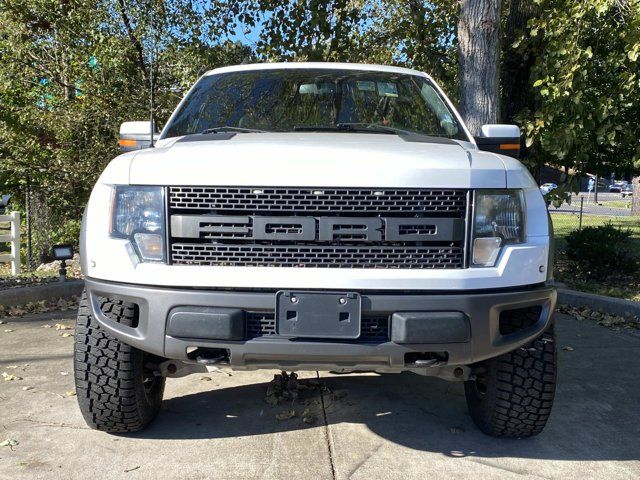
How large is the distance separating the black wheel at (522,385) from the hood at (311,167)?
84cm

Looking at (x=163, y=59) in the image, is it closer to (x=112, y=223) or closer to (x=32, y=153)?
(x=32, y=153)

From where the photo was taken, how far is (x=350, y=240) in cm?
270

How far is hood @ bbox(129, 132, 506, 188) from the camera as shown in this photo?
2.67 m

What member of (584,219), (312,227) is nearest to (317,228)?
(312,227)

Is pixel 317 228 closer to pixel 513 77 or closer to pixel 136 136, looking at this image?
pixel 136 136

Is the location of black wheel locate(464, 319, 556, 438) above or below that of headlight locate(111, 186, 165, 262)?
below

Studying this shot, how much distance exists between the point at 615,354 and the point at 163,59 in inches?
314

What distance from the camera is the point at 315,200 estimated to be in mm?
2691

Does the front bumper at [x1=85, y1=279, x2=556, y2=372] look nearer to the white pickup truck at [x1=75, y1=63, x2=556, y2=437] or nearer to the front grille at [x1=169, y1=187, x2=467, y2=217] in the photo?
the white pickup truck at [x1=75, y1=63, x2=556, y2=437]

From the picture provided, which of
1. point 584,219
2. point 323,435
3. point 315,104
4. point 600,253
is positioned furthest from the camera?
point 584,219

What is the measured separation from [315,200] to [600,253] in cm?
709

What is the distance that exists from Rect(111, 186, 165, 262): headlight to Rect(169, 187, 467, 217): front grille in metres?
0.08

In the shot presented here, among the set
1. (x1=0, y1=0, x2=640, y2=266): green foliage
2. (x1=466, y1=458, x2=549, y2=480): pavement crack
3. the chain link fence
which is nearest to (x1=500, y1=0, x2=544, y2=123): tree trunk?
(x1=0, y1=0, x2=640, y2=266): green foliage

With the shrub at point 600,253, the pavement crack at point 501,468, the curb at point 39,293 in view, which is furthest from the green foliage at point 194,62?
the pavement crack at point 501,468
